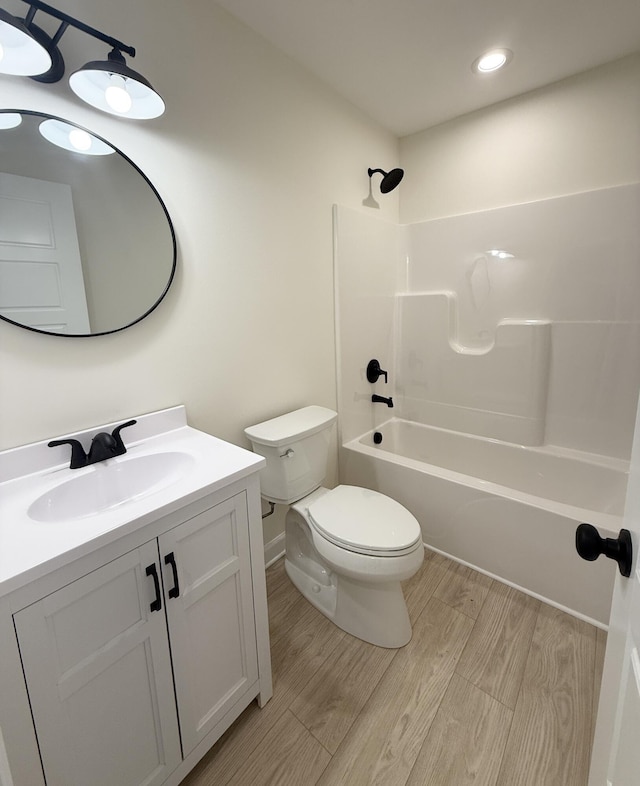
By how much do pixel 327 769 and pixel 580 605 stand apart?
47.4 inches

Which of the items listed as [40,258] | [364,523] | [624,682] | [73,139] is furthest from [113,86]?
[624,682]

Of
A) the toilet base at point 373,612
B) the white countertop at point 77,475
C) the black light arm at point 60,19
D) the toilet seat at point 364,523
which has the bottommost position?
the toilet base at point 373,612

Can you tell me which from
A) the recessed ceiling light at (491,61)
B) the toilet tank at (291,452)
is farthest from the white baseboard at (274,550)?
the recessed ceiling light at (491,61)

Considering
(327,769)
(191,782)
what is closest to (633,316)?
(327,769)

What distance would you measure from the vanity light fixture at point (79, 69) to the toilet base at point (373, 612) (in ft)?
5.96

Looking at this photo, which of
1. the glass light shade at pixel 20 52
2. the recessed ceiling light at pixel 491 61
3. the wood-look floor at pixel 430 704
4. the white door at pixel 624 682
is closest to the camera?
the white door at pixel 624 682

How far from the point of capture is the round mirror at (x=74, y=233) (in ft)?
3.32

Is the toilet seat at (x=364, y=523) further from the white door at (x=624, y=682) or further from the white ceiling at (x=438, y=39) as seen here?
the white ceiling at (x=438, y=39)

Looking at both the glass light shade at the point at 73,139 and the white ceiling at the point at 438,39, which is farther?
the white ceiling at the point at 438,39

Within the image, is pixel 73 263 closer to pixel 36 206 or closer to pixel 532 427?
pixel 36 206

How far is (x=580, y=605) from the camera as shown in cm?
155

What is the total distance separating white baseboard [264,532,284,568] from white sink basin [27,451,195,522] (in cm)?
89

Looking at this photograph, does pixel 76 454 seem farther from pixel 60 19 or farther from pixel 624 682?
pixel 624 682

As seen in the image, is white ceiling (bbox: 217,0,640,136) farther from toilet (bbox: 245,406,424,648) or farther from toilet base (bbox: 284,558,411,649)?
toilet base (bbox: 284,558,411,649)
